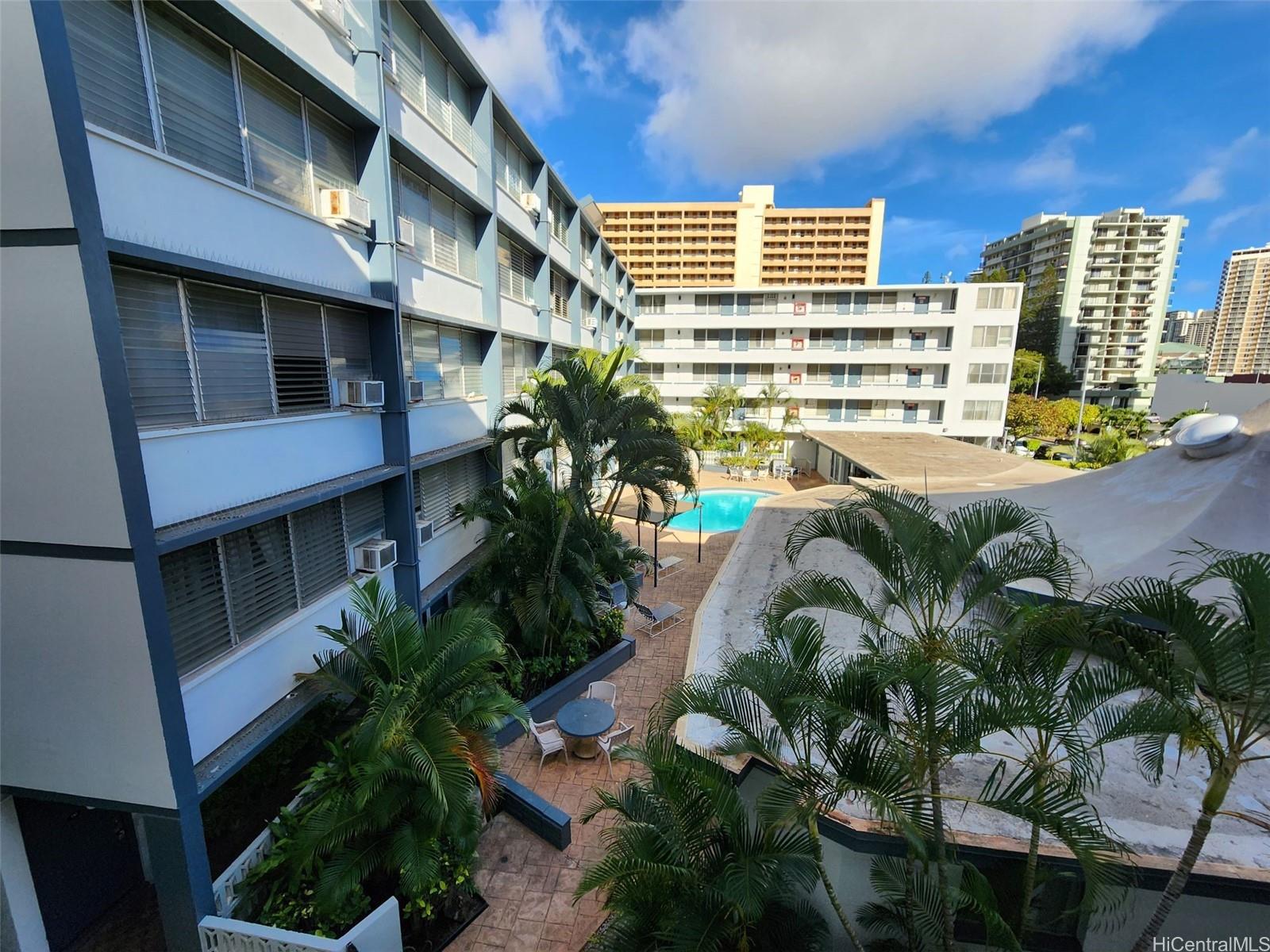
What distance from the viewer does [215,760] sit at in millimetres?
5648

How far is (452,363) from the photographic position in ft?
37.9

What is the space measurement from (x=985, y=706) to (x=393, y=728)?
17.7ft

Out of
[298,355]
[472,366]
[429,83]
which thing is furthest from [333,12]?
[472,366]

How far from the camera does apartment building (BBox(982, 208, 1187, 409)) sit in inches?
2825

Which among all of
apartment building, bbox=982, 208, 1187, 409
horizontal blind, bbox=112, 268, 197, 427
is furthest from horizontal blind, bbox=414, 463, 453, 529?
apartment building, bbox=982, 208, 1187, 409

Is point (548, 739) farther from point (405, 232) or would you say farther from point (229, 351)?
point (405, 232)

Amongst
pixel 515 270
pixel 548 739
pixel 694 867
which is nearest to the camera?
pixel 694 867

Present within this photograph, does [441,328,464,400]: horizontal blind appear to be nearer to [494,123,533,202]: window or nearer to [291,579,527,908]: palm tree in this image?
[494,123,533,202]: window

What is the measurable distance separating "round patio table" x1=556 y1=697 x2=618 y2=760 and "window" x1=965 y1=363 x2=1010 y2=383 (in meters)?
35.4

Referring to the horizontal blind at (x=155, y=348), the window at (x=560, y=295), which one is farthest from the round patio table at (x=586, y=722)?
the window at (x=560, y=295)

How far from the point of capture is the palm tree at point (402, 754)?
17.7 feet

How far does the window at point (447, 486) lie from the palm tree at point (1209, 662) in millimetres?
10146

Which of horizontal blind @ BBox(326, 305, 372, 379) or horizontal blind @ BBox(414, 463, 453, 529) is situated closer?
horizontal blind @ BBox(326, 305, 372, 379)

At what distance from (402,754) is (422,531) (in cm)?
506
